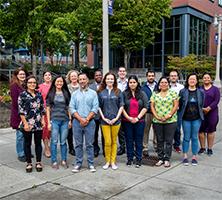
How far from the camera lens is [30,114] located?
613 centimetres

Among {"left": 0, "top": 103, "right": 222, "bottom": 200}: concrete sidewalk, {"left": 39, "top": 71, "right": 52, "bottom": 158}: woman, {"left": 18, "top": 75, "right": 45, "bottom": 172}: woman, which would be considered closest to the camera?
{"left": 0, "top": 103, "right": 222, "bottom": 200}: concrete sidewalk

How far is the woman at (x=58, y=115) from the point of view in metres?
6.33

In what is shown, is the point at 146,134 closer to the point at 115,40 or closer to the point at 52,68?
the point at 115,40

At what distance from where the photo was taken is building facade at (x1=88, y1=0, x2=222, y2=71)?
3325 centimetres

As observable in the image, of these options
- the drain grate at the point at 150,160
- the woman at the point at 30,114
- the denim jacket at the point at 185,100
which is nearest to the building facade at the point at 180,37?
the drain grate at the point at 150,160

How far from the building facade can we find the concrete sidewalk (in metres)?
26.4

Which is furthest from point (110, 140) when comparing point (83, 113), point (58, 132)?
point (58, 132)

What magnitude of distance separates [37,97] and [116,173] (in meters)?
1.92

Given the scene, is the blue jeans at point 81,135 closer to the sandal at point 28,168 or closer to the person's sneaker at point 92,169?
the person's sneaker at point 92,169

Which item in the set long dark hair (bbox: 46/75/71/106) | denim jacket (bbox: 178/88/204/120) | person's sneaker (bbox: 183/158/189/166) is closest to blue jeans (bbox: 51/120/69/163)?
long dark hair (bbox: 46/75/71/106)

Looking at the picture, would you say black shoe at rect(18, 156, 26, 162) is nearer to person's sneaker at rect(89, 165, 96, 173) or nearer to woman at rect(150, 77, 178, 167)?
person's sneaker at rect(89, 165, 96, 173)

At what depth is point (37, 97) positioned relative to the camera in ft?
20.4

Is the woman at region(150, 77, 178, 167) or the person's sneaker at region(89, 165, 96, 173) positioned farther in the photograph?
the woman at region(150, 77, 178, 167)

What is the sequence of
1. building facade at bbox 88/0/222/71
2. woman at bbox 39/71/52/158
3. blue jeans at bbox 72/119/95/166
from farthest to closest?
building facade at bbox 88/0/222/71
woman at bbox 39/71/52/158
blue jeans at bbox 72/119/95/166
